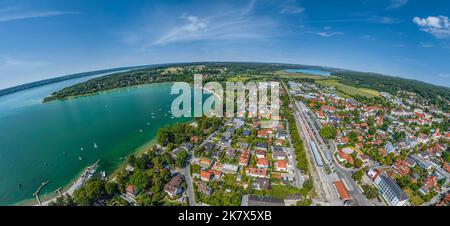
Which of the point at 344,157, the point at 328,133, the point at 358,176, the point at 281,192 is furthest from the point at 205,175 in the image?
the point at 328,133

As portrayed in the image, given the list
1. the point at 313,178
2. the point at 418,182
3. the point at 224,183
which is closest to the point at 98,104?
the point at 224,183

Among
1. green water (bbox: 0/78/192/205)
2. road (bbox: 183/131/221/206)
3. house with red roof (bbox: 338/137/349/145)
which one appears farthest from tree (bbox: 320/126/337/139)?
green water (bbox: 0/78/192/205)

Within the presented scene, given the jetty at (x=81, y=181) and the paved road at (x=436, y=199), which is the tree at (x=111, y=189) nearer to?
the jetty at (x=81, y=181)

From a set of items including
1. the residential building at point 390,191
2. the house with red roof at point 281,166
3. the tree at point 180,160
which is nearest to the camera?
the residential building at point 390,191

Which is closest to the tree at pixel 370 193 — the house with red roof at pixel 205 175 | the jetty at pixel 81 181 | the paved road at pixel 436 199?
the paved road at pixel 436 199

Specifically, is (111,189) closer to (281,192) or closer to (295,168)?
(281,192)

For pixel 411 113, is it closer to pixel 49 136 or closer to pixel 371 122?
pixel 371 122

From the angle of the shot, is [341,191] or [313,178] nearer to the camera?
[341,191]

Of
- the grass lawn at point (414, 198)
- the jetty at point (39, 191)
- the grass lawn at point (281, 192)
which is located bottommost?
the jetty at point (39, 191)
